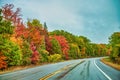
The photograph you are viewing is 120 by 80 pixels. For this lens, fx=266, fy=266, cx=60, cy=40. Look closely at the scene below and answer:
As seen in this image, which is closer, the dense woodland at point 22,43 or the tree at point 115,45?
the dense woodland at point 22,43

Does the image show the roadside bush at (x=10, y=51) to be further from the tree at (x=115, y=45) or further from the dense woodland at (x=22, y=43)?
the tree at (x=115, y=45)

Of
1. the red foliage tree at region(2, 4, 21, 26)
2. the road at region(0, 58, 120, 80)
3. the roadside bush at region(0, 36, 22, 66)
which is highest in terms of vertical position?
the red foliage tree at region(2, 4, 21, 26)

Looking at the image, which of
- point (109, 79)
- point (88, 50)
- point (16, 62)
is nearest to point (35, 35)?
point (16, 62)

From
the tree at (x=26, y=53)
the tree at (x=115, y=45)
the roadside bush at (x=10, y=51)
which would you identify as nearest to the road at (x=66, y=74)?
the roadside bush at (x=10, y=51)

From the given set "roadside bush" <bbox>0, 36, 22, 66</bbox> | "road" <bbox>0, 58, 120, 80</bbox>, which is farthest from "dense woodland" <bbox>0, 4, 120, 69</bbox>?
"road" <bbox>0, 58, 120, 80</bbox>

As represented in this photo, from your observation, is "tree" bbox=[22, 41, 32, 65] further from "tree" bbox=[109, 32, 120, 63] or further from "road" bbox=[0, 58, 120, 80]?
"tree" bbox=[109, 32, 120, 63]

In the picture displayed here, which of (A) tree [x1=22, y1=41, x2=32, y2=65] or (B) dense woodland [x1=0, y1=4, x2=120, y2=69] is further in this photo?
(A) tree [x1=22, y1=41, x2=32, y2=65]

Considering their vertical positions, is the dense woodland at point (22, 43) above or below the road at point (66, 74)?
above

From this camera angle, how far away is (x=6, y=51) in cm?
3803

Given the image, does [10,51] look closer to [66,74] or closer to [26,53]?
[26,53]

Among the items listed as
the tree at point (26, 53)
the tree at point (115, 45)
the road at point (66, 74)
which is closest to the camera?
the road at point (66, 74)

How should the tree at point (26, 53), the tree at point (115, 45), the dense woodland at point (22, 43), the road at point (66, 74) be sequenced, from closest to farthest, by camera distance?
the road at point (66, 74) < the dense woodland at point (22, 43) < the tree at point (26, 53) < the tree at point (115, 45)

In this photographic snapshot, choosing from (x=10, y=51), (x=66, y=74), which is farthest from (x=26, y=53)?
(x=66, y=74)

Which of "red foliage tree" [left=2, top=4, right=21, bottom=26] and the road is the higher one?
"red foliage tree" [left=2, top=4, right=21, bottom=26]
